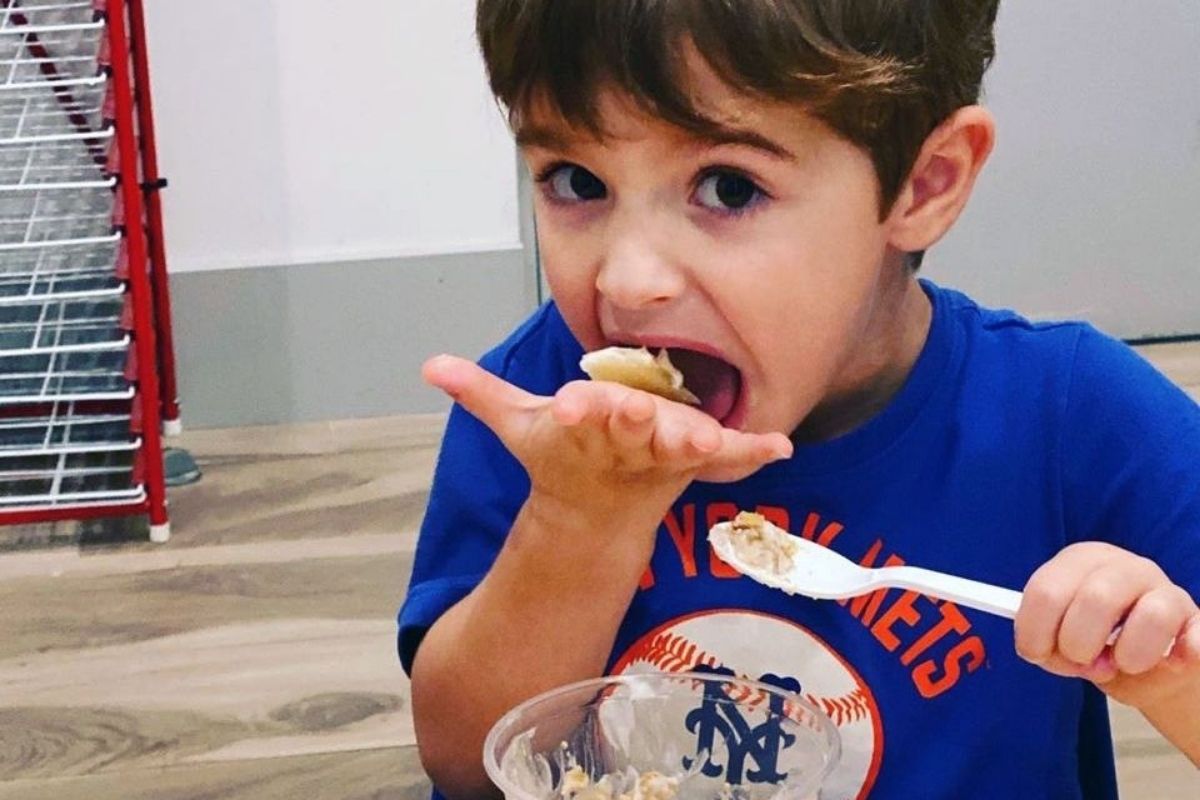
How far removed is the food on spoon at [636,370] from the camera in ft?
1.90

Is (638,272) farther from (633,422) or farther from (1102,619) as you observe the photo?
(1102,619)

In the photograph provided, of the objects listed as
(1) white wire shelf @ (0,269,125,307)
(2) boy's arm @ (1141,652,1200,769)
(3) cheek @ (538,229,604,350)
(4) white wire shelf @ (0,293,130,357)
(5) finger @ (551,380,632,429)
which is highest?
(3) cheek @ (538,229,604,350)

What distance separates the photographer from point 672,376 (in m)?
0.59

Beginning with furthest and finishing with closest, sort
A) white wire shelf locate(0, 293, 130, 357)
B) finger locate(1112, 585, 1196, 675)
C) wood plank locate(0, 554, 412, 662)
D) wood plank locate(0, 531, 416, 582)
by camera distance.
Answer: white wire shelf locate(0, 293, 130, 357)
wood plank locate(0, 531, 416, 582)
wood plank locate(0, 554, 412, 662)
finger locate(1112, 585, 1196, 675)

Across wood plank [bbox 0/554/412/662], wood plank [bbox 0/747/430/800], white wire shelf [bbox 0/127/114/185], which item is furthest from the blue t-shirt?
white wire shelf [bbox 0/127/114/185]

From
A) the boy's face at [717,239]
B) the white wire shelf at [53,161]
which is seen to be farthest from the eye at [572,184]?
the white wire shelf at [53,161]

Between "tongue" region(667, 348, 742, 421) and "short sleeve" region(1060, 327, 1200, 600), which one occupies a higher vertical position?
"tongue" region(667, 348, 742, 421)

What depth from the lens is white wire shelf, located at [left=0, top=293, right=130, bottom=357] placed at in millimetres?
1627

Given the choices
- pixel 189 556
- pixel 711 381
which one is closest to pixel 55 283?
pixel 189 556

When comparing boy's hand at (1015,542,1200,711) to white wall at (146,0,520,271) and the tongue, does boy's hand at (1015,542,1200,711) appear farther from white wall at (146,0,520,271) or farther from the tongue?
white wall at (146,0,520,271)

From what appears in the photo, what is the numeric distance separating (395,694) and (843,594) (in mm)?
625

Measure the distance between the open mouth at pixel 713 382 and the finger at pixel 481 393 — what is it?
0.25ft

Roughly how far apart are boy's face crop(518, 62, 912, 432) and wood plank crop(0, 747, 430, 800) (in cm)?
51

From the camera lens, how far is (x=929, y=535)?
675 mm
